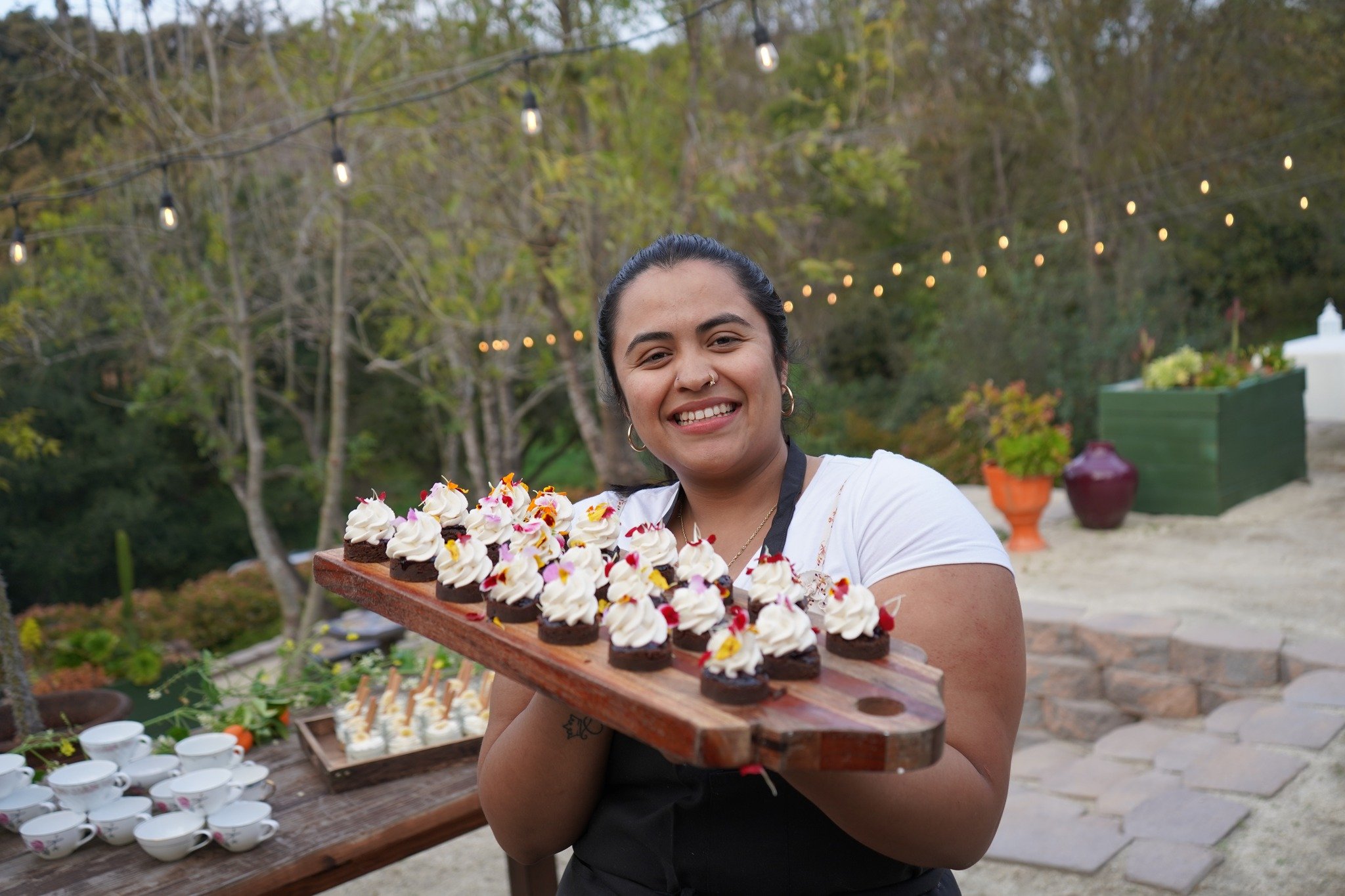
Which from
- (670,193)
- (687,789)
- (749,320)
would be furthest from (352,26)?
(687,789)

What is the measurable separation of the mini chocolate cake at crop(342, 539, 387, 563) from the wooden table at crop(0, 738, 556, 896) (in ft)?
2.22

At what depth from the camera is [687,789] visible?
141 cm

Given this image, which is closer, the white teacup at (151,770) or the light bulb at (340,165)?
the white teacup at (151,770)

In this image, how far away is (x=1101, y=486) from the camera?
705cm

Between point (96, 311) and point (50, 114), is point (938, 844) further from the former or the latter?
point (96, 311)

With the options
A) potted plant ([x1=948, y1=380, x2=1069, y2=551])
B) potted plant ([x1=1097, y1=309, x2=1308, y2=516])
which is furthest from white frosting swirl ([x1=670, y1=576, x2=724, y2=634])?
potted plant ([x1=1097, y1=309, x2=1308, y2=516])

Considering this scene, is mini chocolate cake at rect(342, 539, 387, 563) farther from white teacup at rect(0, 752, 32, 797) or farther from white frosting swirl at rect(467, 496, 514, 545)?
white teacup at rect(0, 752, 32, 797)

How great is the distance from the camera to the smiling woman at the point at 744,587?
3.93 ft

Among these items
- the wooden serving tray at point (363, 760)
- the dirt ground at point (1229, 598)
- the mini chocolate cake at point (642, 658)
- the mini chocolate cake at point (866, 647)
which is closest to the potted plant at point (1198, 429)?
the dirt ground at point (1229, 598)

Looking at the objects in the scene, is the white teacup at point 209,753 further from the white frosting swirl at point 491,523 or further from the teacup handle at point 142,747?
the white frosting swirl at point 491,523

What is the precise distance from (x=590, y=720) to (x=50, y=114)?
8.36 m

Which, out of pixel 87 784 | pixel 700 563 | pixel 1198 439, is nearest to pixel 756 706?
pixel 700 563

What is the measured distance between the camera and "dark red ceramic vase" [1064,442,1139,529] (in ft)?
23.1

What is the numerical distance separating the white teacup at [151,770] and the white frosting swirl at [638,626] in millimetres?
1599
